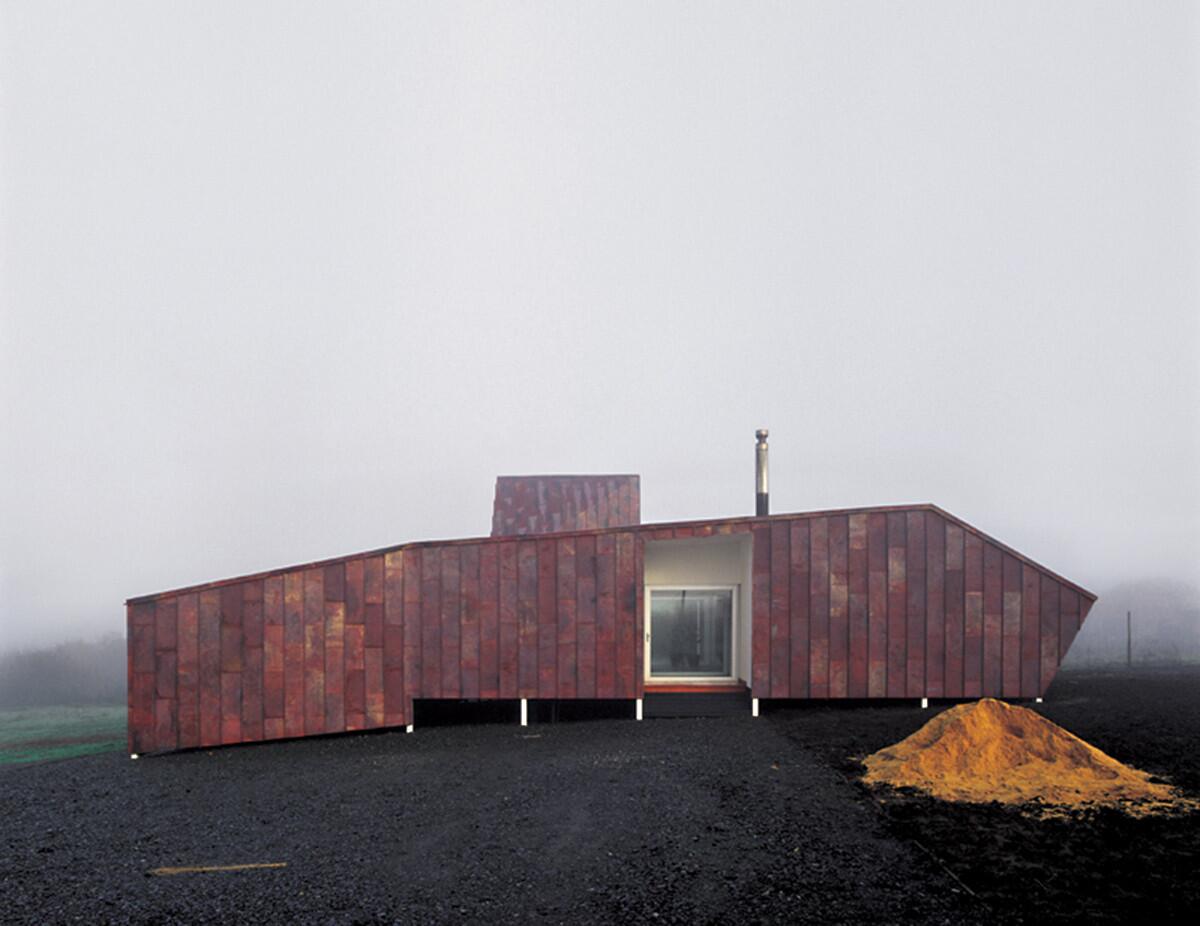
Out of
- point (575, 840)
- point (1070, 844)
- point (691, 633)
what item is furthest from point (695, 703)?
point (1070, 844)

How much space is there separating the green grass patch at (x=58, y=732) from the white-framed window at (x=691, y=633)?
36.7 ft

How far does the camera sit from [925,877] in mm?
5812

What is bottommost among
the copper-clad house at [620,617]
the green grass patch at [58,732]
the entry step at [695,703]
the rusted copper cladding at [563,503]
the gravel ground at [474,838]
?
the green grass patch at [58,732]

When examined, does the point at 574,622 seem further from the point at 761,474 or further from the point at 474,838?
the point at 761,474

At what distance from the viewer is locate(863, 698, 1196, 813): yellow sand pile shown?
25.4 ft

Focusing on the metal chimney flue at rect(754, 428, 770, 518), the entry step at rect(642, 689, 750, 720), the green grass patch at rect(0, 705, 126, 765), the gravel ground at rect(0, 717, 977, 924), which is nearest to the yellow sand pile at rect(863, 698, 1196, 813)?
the gravel ground at rect(0, 717, 977, 924)

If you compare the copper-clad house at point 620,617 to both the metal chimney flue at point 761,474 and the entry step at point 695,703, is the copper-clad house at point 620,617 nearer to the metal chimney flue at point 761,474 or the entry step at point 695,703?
the entry step at point 695,703

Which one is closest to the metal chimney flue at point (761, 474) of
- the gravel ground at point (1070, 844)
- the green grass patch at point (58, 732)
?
the gravel ground at point (1070, 844)

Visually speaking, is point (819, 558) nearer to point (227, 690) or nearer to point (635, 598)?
point (635, 598)

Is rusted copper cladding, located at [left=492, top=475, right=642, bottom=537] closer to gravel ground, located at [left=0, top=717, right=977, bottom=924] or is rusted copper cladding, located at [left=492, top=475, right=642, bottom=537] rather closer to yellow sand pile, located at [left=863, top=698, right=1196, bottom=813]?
gravel ground, located at [left=0, top=717, right=977, bottom=924]

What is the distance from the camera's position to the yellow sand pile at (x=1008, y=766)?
7.75 m

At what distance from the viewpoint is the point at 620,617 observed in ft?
40.7

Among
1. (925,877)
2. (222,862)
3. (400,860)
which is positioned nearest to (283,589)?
(222,862)

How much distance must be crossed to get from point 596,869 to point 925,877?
2.94 metres
